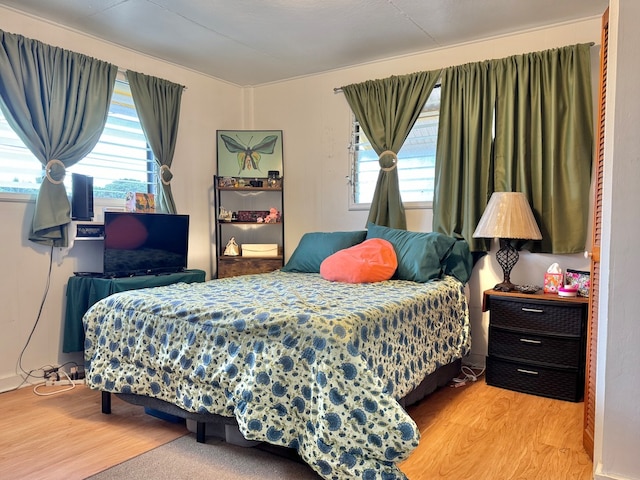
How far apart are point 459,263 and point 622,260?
1504 mm

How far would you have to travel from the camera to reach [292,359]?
5.90ft

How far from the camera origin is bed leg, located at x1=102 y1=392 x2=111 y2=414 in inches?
98.8

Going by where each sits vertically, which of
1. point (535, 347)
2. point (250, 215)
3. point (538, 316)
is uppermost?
point (250, 215)

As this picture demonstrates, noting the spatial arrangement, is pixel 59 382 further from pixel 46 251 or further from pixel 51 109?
pixel 51 109

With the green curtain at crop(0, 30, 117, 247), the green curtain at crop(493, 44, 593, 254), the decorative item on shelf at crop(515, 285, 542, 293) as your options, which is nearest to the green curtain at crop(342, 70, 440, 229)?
the green curtain at crop(493, 44, 593, 254)

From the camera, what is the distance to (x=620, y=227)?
5.65 feet

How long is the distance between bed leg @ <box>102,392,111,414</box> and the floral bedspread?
0.15 m

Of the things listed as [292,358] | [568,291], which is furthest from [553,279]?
[292,358]

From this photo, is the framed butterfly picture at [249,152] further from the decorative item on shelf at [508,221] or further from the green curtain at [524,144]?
the decorative item on shelf at [508,221]

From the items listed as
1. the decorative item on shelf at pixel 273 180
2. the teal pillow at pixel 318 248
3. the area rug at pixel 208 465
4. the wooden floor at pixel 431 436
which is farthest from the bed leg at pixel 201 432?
the decorative item on shelf at pixel 273 180

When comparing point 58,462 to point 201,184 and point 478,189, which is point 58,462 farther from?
point 478,189

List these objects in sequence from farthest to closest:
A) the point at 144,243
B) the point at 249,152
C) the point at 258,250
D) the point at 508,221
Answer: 1. the point at 249,152
2. the point at 258,250
3. the point at 144,243
4. the point at 508,221

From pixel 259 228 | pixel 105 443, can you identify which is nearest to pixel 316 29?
pixel 259 228

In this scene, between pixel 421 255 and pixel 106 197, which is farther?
pixel 106 197
